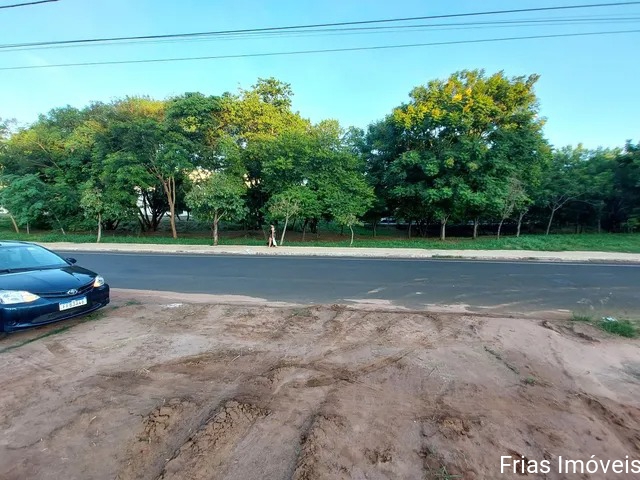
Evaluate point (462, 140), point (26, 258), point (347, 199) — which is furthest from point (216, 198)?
point (462, 140)

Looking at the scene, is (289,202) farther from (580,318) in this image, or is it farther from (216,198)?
(580,318)

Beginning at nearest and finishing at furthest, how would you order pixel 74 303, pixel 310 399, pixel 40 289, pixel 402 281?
pixel 310 399 → pixel 40 289 → pixel 74 303 → pixel 402 281

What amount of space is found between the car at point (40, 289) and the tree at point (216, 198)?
12.6 m

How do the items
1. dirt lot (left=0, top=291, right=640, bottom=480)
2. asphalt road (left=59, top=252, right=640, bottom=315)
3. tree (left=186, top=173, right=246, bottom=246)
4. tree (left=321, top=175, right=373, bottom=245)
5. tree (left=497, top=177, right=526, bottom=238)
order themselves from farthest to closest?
1. tree (left=497, top=177, right=526, bottom=238)
2. tree (left=321, top=175, right=373, bottom=245)
3. tree (left=186, top=173, right=246, bottom=246)
4. asphalt road (left=59, top=252, right=640, bottom=315)
5. dirt lot (left=0, top=291, right=640, bottom=480)

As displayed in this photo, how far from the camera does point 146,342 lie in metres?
4.41

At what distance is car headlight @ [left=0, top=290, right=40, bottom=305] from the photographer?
168 inches

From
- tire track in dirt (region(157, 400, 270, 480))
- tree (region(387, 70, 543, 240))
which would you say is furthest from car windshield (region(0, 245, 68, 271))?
tree (region(387, 70, 543, 240))

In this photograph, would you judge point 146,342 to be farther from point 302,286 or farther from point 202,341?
point 302,286

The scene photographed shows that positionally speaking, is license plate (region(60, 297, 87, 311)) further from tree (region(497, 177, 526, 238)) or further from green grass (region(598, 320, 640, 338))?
tree (region(497, 177, 526, 238))

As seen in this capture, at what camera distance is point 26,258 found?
18.1 ft

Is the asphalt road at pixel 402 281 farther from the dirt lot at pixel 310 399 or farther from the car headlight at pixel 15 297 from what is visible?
the car headlight at pixel 15 297

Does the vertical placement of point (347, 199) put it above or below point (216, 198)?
above

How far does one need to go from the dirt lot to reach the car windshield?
1195 mm

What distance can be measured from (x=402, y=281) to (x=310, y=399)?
643cm
